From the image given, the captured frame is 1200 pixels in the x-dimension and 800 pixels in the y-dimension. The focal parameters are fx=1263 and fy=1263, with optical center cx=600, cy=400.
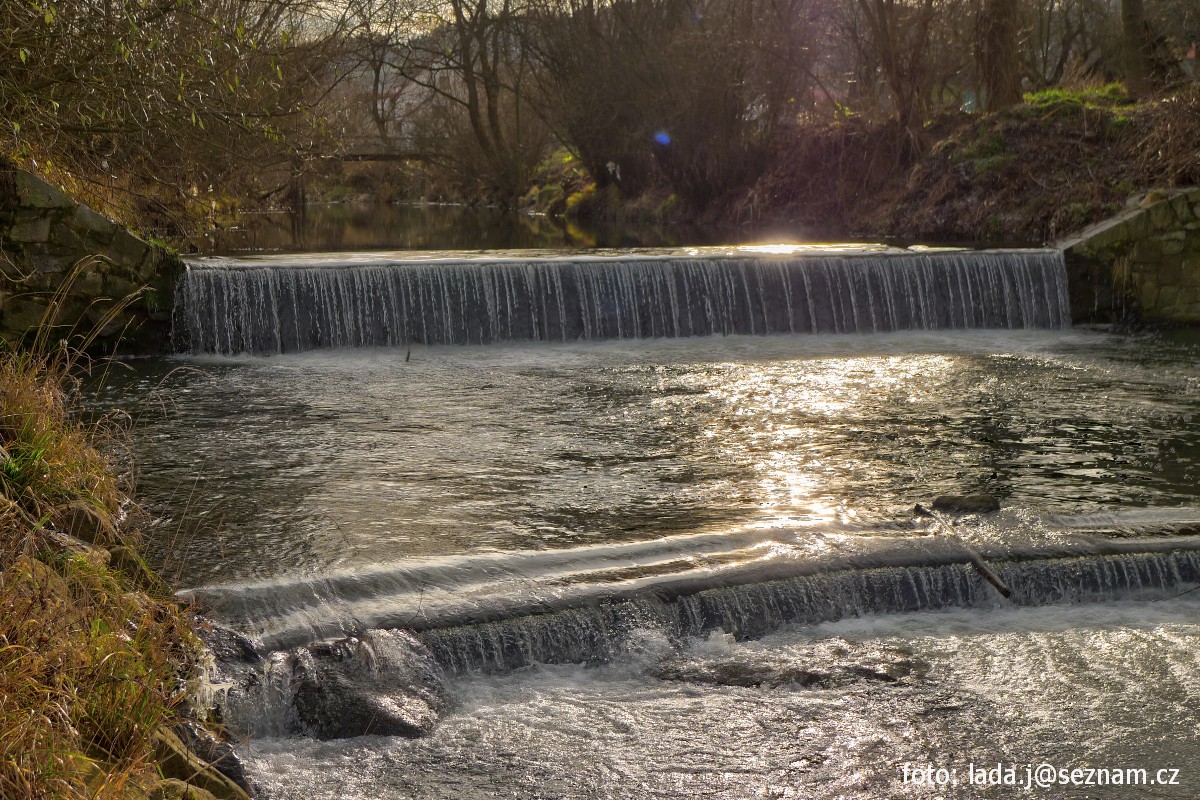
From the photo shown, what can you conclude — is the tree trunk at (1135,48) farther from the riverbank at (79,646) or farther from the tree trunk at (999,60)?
the riverbank at (79,646)

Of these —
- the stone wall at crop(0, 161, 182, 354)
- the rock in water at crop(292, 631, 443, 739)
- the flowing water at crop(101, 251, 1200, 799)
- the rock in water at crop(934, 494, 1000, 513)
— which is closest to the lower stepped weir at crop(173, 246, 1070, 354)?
the stone wall at crop(0, 161, 182, 354)

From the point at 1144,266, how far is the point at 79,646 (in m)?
13.8

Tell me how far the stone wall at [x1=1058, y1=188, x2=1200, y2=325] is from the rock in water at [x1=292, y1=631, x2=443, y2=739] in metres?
11.7

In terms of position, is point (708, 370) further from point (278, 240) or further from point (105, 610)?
point (278, 240)

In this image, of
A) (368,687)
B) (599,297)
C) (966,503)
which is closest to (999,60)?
(599,297)

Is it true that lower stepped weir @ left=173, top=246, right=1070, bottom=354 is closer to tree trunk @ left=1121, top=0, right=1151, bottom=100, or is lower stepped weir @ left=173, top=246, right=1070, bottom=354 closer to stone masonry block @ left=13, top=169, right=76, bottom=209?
stone masonry block @ left=13, top=169, right=76, bottom=209

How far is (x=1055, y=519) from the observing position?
6887 mm

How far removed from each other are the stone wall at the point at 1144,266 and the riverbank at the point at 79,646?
12261 mm

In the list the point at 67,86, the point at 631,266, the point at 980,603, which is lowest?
the point at 980,603

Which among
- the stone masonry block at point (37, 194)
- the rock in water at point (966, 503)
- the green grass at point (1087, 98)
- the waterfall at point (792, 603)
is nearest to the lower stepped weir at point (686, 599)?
the waterfall at point (792, 603)

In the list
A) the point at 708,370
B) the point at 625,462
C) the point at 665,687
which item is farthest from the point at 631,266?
the point at 665,687

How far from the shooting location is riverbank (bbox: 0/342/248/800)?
341cm

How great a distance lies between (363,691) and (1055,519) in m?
3.93

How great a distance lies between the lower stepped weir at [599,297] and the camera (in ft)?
43.2
